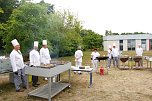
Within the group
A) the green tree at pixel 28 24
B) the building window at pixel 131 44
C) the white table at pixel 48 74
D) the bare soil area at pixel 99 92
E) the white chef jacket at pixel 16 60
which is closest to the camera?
the white table at pixel 48 74

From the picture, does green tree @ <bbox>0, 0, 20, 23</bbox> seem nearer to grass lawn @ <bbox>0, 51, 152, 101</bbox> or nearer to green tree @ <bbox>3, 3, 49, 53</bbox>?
green tree @ <bbox>3, 3, 49, 53</bbox>

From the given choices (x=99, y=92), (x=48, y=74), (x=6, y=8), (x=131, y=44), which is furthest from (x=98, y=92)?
(x=131, y=44)

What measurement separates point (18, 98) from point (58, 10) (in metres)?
19.3

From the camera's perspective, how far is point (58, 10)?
2506 centimetres

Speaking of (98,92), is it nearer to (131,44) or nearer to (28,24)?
(28,24)

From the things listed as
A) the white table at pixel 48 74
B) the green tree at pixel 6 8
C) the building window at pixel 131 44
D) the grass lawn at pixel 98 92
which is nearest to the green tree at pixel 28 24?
the grass lawn at pixel 98 92

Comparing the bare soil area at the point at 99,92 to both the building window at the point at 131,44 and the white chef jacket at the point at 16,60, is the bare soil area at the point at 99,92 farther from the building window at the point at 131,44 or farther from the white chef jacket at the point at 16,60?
the building window at the point at 131,44

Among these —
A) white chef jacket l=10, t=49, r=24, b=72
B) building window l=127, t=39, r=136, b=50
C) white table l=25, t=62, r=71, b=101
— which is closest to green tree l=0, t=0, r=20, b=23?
white chef jacket l=10, t=49, r=24, b=72

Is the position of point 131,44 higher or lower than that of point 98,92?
higher

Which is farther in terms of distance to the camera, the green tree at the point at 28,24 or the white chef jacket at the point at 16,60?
the green tree at the point at 28,24

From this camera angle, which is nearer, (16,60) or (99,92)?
(16,60)

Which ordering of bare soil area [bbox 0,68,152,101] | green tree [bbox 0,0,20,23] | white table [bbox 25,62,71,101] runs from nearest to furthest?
white table [bbox 25,62,71,101]
bare soil area [bbox 0,68,152,101]
green tree [bbox 0,0,20,23]

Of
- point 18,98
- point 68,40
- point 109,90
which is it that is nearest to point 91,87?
point 109,90

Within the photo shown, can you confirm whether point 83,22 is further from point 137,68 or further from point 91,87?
point 91,87
